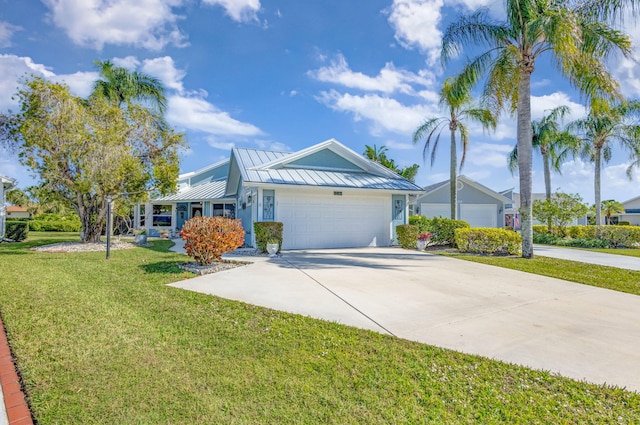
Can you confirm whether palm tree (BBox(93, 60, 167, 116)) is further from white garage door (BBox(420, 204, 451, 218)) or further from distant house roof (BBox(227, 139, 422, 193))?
white garage door (BBox(420, 204, 451, 218))

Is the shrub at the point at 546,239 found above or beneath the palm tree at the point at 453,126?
beneath

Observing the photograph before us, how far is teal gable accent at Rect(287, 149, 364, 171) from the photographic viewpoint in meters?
15.6

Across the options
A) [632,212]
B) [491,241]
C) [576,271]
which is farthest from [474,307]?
[632,212]

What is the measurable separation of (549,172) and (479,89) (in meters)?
12.9

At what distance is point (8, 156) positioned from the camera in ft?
43.6

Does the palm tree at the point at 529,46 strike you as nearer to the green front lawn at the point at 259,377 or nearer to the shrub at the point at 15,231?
the green front lawn at the point at 259,377

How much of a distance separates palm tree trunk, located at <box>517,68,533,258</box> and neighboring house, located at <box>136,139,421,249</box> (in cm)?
441

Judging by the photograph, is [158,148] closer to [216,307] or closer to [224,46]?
[224,46]

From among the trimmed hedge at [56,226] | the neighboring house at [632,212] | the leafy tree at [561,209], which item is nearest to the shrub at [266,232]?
the leafy tree at [561,209]

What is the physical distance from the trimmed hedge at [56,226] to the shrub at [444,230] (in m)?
30.4

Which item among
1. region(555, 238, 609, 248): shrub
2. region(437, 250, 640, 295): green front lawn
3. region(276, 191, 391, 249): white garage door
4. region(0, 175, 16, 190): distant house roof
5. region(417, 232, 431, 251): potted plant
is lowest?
region(437, 250, 640, 295): green front lawn

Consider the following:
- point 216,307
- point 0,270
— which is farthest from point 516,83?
point 0,270

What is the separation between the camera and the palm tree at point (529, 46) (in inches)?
402

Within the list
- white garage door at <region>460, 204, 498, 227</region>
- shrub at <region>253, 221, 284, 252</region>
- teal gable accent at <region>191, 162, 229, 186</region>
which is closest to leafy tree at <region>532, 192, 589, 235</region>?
white garage door at <region>460, 204, 498, 227</region>
